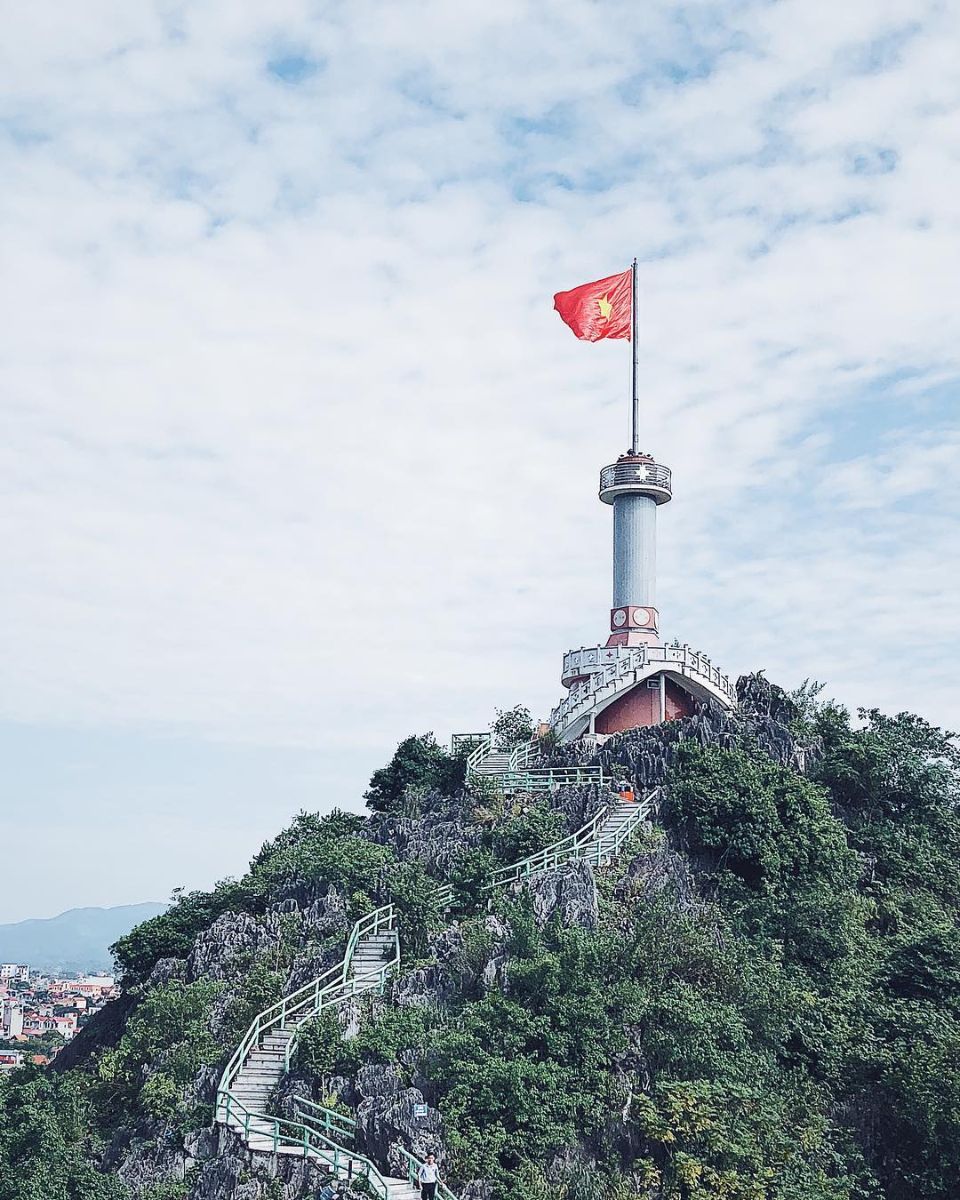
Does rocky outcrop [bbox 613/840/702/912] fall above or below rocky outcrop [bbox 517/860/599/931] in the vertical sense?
above

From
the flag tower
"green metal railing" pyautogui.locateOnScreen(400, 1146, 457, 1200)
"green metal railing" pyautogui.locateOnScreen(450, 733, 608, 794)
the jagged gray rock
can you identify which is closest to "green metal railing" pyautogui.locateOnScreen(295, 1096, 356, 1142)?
"green metal railing" pyautogui.locateOnScreen(400, 1146, 457, 1200)

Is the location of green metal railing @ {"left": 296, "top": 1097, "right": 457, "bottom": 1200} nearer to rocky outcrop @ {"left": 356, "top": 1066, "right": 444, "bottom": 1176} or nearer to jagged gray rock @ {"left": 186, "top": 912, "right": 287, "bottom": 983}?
rocky outcrop @ {"left": 356, "top": 1066, "right": 444, "bottom": 1176}

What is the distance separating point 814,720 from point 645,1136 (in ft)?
55.8

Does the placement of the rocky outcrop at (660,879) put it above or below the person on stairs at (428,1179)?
above

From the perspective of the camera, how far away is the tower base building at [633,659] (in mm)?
36656

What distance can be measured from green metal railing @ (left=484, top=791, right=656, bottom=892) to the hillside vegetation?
0.37 meters

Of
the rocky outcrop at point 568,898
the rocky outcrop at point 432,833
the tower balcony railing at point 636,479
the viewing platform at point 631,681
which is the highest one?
the tower balcony railing at point 636,479

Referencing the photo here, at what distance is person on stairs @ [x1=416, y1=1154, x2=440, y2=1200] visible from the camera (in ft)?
65.3

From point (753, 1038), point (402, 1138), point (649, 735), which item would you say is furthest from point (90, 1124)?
point (649, 735)

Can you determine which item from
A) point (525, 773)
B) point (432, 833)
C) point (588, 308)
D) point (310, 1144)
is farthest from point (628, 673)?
point (310, 1144)

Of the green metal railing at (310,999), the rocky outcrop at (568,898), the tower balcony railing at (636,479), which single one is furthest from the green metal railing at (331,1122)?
the tower balcony railing at (636,479)

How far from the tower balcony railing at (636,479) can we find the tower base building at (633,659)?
3 centimetres

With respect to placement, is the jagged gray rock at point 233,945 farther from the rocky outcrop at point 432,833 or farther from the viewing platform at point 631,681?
the viewing platform at point 631,681

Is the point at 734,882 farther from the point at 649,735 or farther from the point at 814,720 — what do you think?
the point at 814,720
